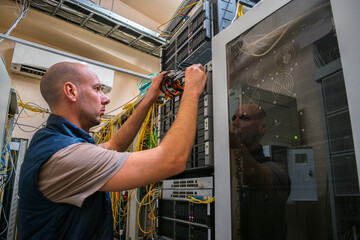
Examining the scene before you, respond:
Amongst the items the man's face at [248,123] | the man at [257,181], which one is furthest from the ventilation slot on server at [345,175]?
the man's face at [248,123]

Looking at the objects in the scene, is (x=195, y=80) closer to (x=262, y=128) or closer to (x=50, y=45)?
(x=262, y=128)

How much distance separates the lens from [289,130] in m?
0.69

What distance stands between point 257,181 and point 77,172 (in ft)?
1.76

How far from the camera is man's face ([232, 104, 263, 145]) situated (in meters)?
0.79

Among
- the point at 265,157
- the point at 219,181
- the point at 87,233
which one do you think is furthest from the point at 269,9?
the point at 87,233

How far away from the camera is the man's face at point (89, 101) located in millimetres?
995

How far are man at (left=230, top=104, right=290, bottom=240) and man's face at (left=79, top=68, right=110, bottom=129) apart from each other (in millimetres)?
562

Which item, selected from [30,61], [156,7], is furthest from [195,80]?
[156,7]

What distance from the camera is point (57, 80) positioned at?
0.99 meters

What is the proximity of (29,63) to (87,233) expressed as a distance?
8.80 ft

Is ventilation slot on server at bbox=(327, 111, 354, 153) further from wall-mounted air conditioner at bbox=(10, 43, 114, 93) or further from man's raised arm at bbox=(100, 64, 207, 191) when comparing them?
wall-mounted air conditioner at bbox=(10, 43, 114, 93)

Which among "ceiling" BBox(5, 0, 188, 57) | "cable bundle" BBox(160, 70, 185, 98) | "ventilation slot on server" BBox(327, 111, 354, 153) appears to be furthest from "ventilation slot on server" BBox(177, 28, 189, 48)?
"ventilation slot on server" BBox(327, 111, 354, 153)

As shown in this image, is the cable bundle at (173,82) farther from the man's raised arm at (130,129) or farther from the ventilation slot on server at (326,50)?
the ventilation slot on server at (326,50)

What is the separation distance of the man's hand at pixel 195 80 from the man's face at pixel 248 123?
0.17 metres
